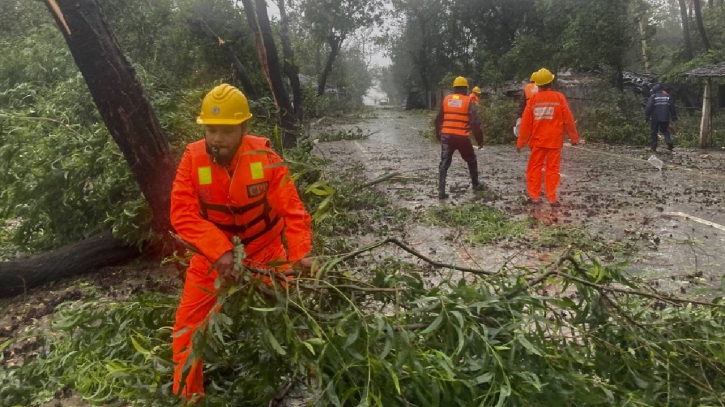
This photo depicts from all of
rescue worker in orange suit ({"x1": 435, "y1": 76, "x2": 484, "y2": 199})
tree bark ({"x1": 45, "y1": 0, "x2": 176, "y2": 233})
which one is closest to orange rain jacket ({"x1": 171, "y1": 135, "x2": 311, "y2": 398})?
tree bark ({"x1": 45, "y1": 0, "x2": 176, "y2": 233})

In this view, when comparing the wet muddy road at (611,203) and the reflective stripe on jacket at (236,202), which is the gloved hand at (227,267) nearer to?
the reflective stripe on jacket at (236,202)

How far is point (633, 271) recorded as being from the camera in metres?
5.46

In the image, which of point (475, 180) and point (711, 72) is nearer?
point (475, 180)

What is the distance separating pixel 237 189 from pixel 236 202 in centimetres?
9

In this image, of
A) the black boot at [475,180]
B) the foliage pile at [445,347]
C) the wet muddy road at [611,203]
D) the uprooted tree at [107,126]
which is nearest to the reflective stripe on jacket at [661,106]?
the wet muddy road at [611,203]

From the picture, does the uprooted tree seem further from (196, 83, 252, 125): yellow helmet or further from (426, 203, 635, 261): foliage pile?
(426, 203, 635, 261): foliage pile

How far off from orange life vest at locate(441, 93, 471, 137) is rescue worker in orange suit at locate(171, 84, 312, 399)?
602cm

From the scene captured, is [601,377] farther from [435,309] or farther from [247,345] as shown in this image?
[247,345]

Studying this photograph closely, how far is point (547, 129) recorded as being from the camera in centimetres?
799

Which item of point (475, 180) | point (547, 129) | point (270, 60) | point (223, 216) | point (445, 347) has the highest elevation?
point (270, 60)

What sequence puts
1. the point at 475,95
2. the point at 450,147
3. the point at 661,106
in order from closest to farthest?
the point at 450,147
the point at 475,95
the point at 661,106

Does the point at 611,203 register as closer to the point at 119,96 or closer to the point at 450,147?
the point at 450,147

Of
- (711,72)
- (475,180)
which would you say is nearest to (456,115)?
(475,180)

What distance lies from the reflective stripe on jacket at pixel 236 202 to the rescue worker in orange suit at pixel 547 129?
218 inches
